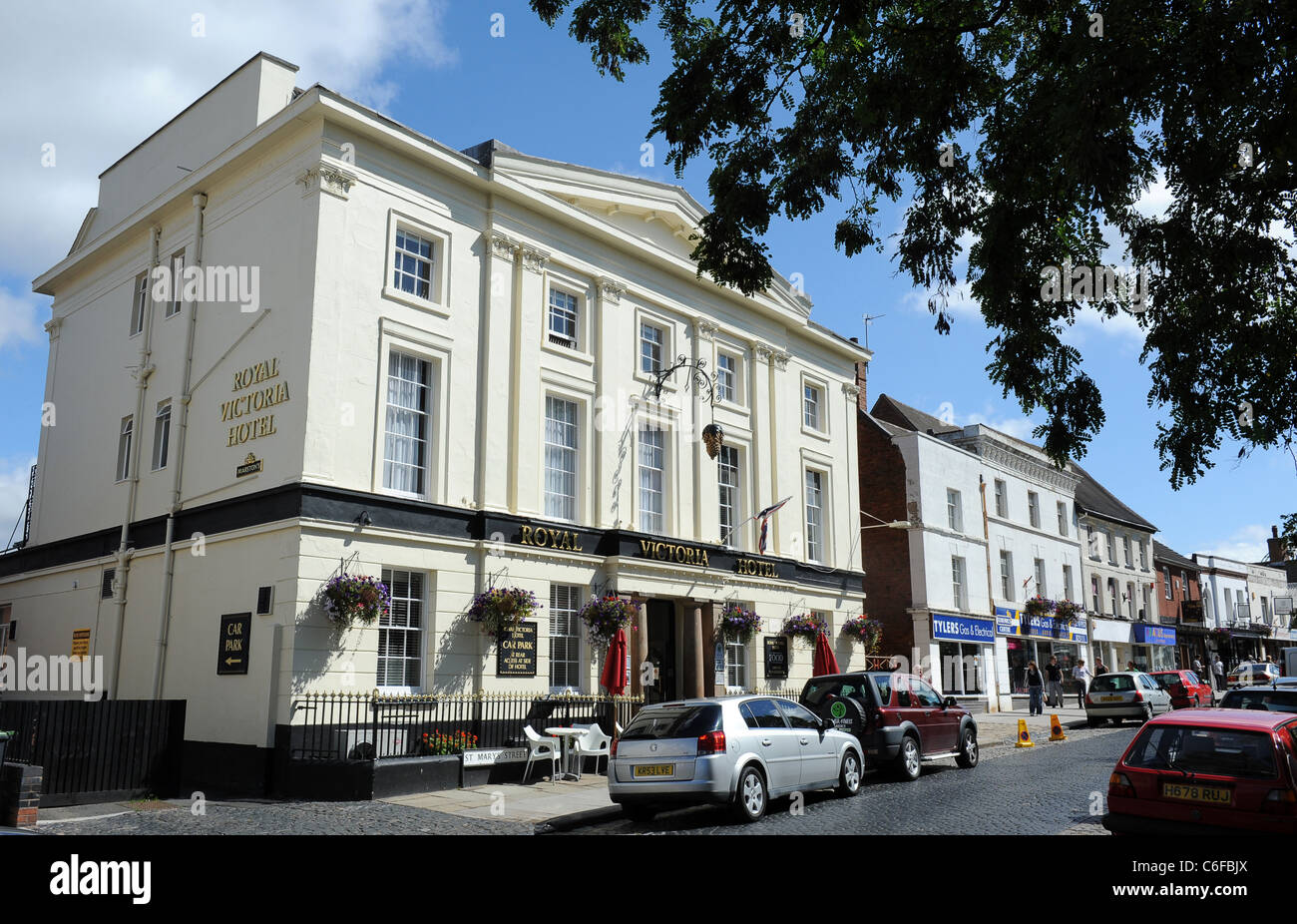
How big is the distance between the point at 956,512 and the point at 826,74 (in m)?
27.9

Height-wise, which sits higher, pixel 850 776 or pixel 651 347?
pixel 651 347

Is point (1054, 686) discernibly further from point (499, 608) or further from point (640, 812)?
point (640, 812)

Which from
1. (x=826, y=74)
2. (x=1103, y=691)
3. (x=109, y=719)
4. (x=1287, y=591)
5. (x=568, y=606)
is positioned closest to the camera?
(x=826, y=74)

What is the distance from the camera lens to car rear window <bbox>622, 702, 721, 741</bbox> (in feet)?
41.5

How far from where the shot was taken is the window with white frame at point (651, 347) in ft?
78.3

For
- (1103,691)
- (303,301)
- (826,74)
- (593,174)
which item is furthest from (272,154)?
(1103,691)

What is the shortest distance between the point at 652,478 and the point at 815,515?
277 inches

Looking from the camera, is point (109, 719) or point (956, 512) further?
point (956, 512)

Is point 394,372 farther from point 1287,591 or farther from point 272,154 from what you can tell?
point 1287,591

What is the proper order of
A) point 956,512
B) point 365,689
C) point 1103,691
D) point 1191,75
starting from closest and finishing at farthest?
point 1191,75 < point 365,689 < point 1103,691 < point 956,512

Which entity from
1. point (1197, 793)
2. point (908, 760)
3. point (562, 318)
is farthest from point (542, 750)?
point (1197, 793)

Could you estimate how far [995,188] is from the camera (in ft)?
29.4

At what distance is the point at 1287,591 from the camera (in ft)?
232

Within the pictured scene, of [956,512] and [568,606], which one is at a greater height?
[956,512]
